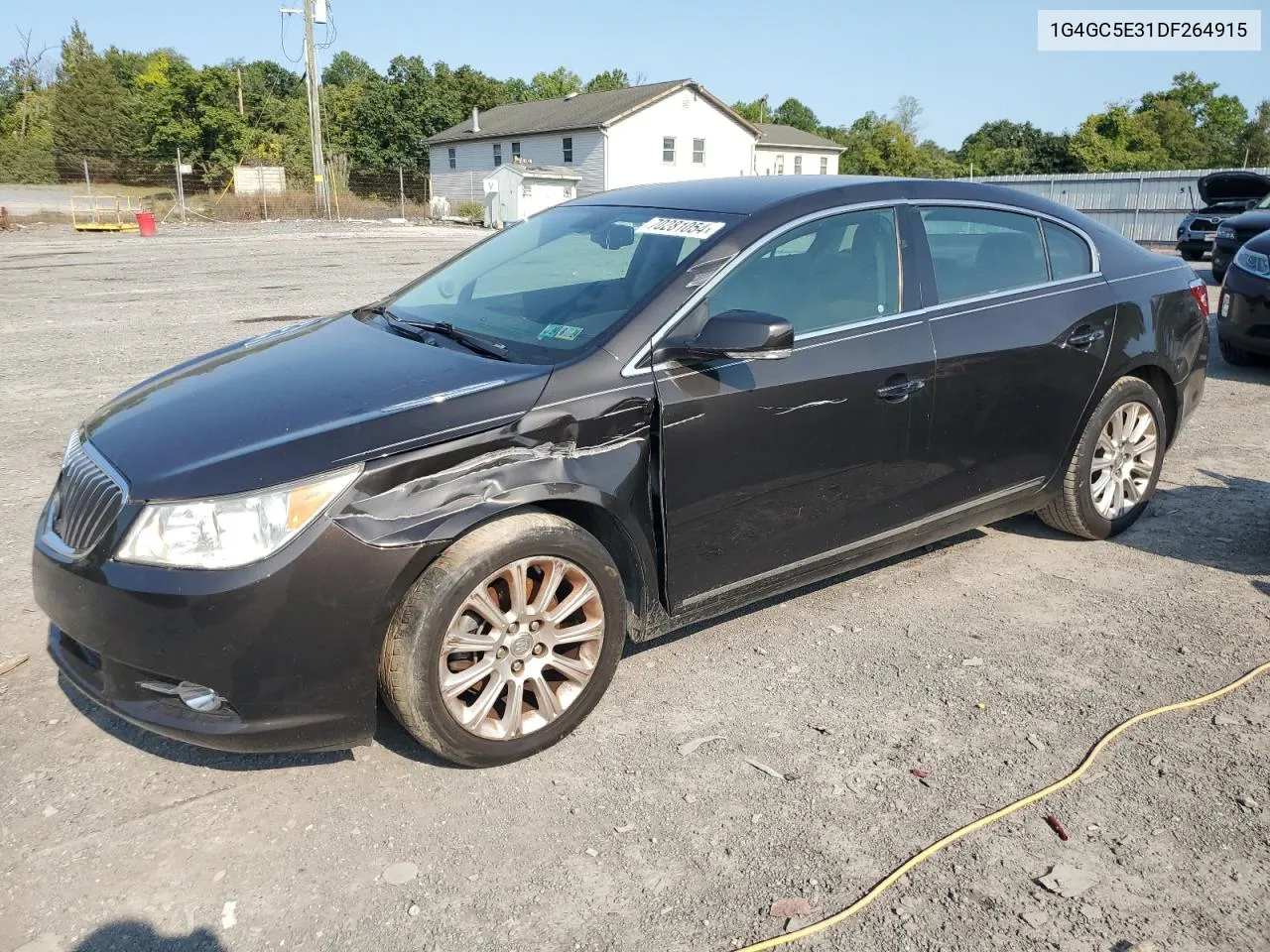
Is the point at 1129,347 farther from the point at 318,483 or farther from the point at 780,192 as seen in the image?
the point at 318,483

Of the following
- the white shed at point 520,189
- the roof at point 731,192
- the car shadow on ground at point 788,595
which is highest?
the white shed at point 520,189

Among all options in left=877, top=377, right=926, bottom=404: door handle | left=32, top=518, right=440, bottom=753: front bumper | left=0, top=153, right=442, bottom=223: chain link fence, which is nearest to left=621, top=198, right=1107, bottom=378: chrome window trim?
left=877, top=377, right=926, bottom=404: door handle

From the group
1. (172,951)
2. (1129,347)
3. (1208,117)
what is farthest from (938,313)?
(1208,117)

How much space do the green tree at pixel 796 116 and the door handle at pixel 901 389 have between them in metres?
102

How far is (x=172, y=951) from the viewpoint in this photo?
8.11 feet

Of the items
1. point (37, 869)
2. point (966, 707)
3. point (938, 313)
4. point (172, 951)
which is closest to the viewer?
point (172, 951)

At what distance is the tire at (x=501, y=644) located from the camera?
2.96 m

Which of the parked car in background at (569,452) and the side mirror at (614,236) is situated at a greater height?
the side mirror at (614,236)

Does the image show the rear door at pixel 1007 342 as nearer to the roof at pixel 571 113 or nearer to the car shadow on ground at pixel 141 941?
the car shadow on ground at pixel 141 941

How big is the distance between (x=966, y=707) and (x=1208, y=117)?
67.8 metres

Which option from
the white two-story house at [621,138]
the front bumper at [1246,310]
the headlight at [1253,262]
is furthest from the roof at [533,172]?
the headlight at [1253,262]

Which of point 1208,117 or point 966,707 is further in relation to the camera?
point 1208,117

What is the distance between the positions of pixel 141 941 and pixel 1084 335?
4.27 meters

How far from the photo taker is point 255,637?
276 centimetres
